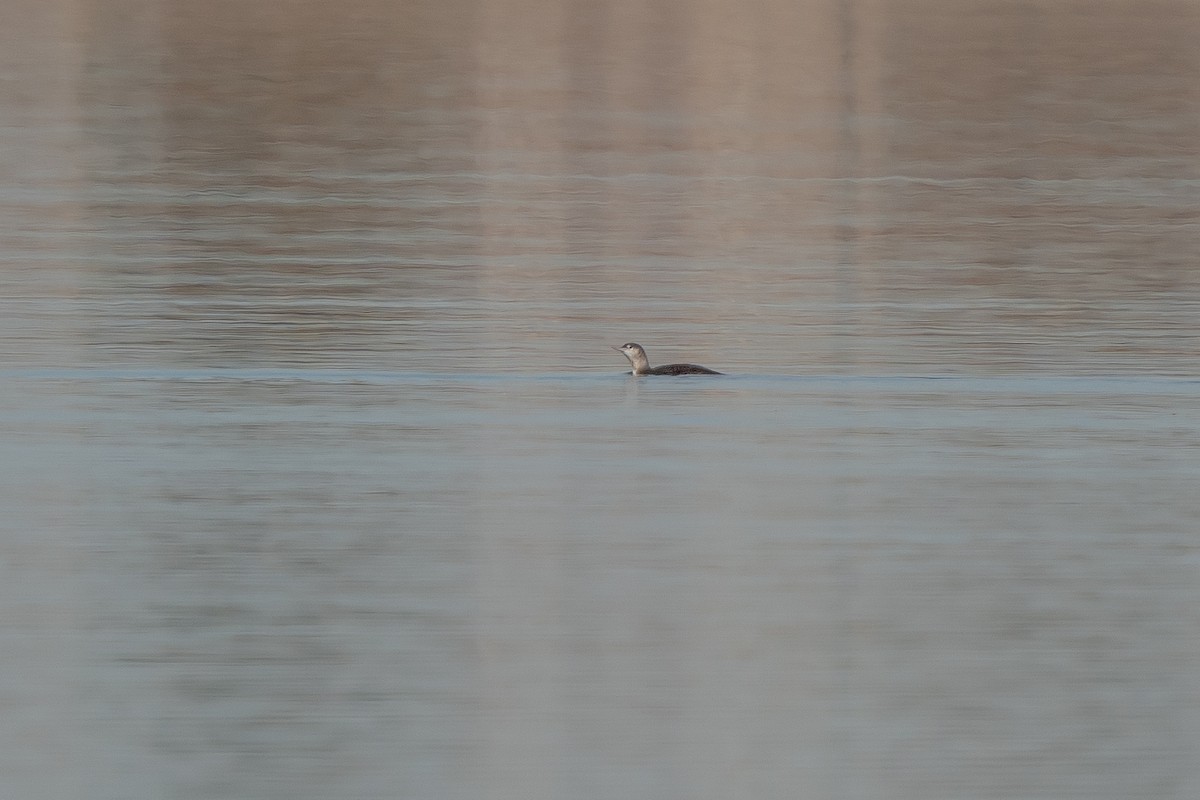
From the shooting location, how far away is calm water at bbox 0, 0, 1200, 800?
815cm

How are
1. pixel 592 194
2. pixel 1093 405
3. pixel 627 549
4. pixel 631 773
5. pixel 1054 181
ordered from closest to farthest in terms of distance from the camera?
pixel 631 773, pixel 627 549, pixel 1093 405, pixel 592 194, pixel 1054 181

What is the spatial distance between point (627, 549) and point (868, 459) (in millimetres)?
2485

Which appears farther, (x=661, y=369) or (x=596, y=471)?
(x=661, y=369)

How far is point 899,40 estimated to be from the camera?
177 ft

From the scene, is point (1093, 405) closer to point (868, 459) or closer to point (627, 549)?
point (868, 459)

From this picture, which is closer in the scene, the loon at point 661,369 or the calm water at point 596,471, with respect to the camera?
the calm water at point 596,471

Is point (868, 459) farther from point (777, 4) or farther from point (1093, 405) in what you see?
point (777, 4)

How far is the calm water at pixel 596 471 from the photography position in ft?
26.7

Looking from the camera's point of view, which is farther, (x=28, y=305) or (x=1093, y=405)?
(x=28, y=305)

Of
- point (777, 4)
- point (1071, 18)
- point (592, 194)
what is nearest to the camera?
point (592, 194)

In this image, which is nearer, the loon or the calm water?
the calm water

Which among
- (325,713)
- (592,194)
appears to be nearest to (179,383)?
(325,713)

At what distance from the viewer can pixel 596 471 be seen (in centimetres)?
1247

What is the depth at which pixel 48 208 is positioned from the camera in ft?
82.7
